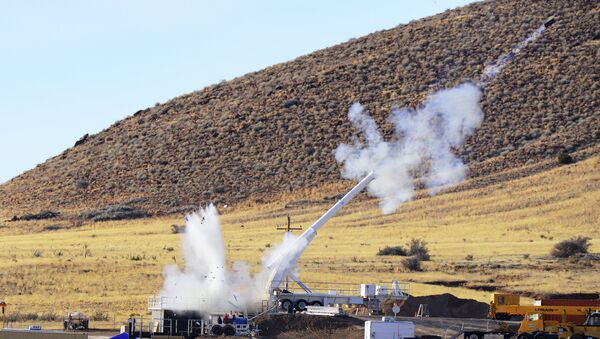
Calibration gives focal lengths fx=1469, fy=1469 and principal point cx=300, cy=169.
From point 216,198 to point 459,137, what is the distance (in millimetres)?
21318

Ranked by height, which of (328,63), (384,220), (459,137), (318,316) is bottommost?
(318,316)

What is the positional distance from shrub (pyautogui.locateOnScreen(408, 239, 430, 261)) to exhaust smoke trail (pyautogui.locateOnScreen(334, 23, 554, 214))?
3.64 m

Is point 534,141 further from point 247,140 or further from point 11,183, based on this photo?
point 11,183

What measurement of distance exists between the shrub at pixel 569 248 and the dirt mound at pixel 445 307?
2103 centimetres

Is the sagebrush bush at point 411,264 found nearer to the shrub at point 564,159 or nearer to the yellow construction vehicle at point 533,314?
the yellow construction vehicle at point 533,314

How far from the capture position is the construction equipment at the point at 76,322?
6456 cm

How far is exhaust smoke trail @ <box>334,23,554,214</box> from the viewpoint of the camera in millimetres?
106000

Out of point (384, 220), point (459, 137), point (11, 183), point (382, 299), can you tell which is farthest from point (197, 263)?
point (11, 183)

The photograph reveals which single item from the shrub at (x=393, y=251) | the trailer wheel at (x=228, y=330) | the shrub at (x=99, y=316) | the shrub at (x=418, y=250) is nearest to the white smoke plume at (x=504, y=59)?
the shrub at (x=418, y=250)

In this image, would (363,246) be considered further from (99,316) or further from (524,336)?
(524,336)

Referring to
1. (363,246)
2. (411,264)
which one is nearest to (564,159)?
(363,246)

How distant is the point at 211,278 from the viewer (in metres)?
69.1

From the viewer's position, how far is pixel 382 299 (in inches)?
2717

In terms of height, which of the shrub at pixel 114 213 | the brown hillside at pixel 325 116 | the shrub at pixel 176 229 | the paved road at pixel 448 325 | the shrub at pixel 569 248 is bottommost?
the paved road at pixel 448 325
